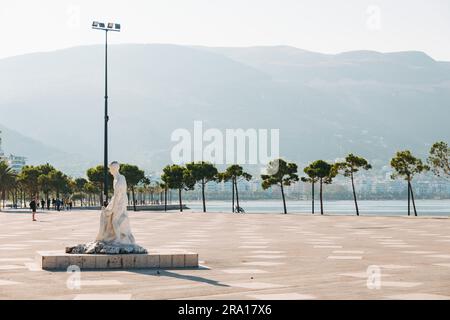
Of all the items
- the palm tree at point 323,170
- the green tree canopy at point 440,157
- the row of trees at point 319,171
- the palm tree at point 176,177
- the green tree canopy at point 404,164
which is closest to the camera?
the green tree canopy at point 440,157

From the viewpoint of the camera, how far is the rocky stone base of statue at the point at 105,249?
17.8 meters

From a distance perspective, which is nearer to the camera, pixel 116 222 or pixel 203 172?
pixel 116 222

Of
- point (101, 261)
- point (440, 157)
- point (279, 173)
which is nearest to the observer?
point (101, 261)

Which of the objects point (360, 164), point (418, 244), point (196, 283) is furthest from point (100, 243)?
point (360, 164)

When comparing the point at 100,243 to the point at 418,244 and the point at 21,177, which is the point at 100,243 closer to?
the point at 418,244

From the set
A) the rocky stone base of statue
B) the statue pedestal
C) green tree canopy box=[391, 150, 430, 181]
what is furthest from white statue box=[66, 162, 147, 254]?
green tree canopy box=[391, 150, 430, 181]

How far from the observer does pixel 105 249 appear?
1789cm

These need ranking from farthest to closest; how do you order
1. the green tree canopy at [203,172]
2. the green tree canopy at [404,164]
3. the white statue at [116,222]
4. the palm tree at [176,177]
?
the palm tree at [176,177]
the green tree canopy at [203,172]
the green tree canopy at [404,164]
the white statue at [116,222]

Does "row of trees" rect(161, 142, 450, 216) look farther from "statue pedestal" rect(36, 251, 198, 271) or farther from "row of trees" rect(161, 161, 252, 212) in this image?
"statue pedestal" rect(36, 251, 198, 271)

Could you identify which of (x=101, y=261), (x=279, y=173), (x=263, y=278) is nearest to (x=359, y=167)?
(x=279, y=173)

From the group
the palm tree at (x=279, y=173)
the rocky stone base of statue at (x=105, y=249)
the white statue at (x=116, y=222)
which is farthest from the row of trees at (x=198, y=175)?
the rocky stone base of statue at (x=105, y=249)

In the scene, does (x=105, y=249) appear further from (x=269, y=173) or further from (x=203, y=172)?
(x=203, y=172)

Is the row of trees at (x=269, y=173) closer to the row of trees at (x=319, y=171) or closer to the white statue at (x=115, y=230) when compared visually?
the row of trees at (x=319, y=171)

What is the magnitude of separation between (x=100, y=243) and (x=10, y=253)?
5306mm
